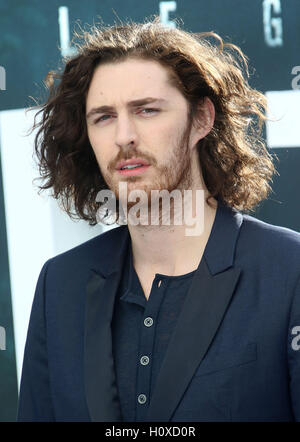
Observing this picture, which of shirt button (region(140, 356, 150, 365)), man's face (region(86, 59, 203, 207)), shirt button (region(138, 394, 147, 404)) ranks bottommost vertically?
shirt button (region(138, 394, 147, 404))

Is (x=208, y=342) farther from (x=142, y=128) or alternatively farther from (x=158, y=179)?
(x=142, y=128)

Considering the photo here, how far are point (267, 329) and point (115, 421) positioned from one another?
1.53 ft

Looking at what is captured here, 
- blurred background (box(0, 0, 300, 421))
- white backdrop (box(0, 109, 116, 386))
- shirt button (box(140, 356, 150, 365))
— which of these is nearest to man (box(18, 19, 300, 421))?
shirt button (box(140, 356, 150, 365))

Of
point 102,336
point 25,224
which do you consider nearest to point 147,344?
point 102,336

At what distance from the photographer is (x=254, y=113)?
2.25 meters

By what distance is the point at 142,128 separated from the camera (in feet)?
6.11

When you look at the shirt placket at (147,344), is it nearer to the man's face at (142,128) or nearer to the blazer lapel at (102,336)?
the blazer lapel at (102,336)

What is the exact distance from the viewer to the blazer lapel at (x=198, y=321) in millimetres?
1688

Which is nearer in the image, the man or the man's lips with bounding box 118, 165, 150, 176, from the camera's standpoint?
the man

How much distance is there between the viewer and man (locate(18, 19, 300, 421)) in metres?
1.69

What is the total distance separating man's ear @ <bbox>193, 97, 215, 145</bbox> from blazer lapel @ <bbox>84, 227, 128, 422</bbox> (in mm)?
391

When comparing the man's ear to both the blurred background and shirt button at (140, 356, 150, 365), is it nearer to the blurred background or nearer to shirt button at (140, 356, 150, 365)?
the blurred background
